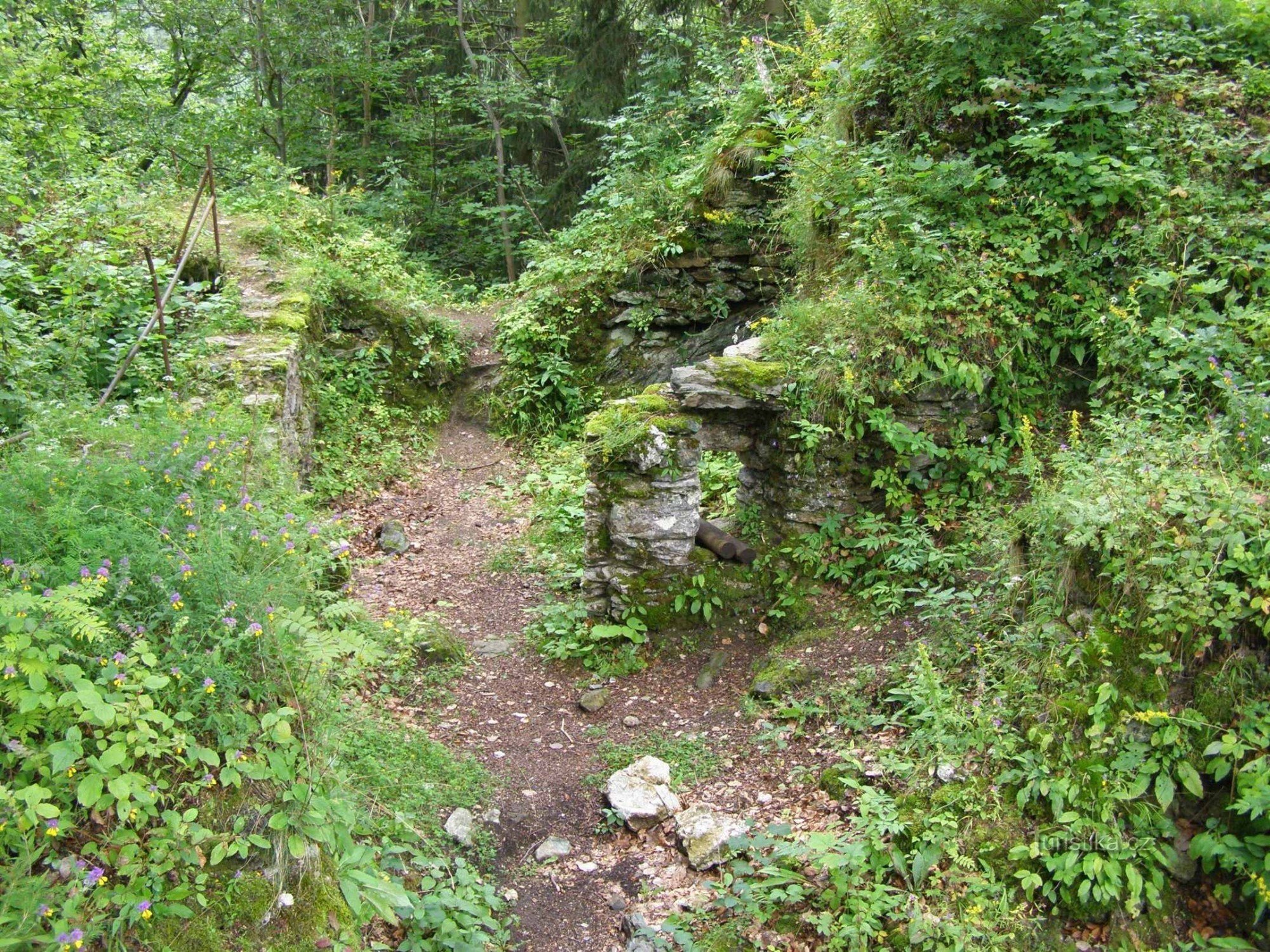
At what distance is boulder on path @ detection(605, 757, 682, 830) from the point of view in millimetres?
4656

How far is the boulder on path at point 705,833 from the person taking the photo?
427cm

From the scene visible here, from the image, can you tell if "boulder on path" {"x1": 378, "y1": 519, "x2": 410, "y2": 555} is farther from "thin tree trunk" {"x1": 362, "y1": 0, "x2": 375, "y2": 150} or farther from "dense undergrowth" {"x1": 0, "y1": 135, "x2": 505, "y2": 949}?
"thin tree trunk" {"x1": 362, "y1": 0, "x2": 375, "y2": 150}

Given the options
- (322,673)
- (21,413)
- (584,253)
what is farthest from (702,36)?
(322,673)

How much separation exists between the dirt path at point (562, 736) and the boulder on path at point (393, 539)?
0.10 meters

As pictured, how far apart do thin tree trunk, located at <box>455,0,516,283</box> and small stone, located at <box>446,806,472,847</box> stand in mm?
12032

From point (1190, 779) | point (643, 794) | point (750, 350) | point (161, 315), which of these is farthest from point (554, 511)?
point (1190, 779)

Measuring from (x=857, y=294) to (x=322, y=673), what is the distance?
5.03 metres

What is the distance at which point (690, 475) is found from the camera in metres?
6.51

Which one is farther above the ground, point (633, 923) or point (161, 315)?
point (161, 315)

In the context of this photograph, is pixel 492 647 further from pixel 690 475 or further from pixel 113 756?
pixel 113 756

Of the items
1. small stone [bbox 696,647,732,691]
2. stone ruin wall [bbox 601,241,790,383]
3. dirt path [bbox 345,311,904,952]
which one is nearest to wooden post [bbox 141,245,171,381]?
dirt path [bbox 345,311,904,952]

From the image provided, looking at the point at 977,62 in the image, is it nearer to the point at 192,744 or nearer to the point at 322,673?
the point at 322,673

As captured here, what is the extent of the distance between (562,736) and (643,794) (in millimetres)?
1027

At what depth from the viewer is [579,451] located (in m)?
10.5
